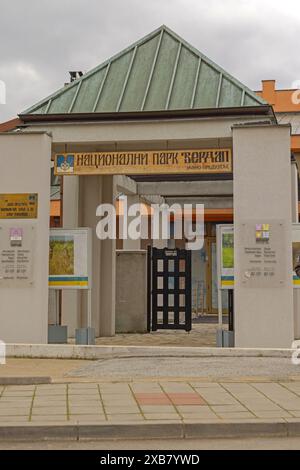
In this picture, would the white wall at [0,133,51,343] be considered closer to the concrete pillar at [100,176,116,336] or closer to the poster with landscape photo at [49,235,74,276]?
the poster with landscape photo at [49,235,74,276]

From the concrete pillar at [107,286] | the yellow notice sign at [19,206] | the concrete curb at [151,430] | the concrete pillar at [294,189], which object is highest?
the concrete pillar at [294,189]

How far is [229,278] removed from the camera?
43.2 feet

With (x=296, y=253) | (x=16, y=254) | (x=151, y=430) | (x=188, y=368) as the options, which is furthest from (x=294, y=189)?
(x=151, y=430)

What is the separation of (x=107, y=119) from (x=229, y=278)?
4.01m

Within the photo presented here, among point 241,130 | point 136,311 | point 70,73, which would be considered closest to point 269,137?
point 241,130

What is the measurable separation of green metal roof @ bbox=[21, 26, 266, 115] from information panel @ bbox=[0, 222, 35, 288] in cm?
263

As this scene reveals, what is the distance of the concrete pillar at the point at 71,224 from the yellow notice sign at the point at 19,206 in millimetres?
3000

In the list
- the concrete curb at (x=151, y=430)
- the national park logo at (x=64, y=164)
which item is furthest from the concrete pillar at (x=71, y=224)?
the concrete curb at (x=151, y=430)

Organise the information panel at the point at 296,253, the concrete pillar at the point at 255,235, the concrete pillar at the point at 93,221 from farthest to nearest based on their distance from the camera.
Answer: the concrete pillar at the point at 93,221 → the information panel at the point at 296,253 → the concrete pillar at the point at 255,235

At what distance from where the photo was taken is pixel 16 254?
13.1 metres

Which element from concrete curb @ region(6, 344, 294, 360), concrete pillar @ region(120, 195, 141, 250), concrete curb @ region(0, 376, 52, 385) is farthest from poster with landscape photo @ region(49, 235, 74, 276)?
concrete pillar @ region(120, 195, 141, 250)

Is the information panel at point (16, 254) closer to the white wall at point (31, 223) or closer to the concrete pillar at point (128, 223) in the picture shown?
the white wall at point (31, 223)

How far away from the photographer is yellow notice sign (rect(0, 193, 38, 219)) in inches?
522

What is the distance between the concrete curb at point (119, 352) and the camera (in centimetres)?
1224
